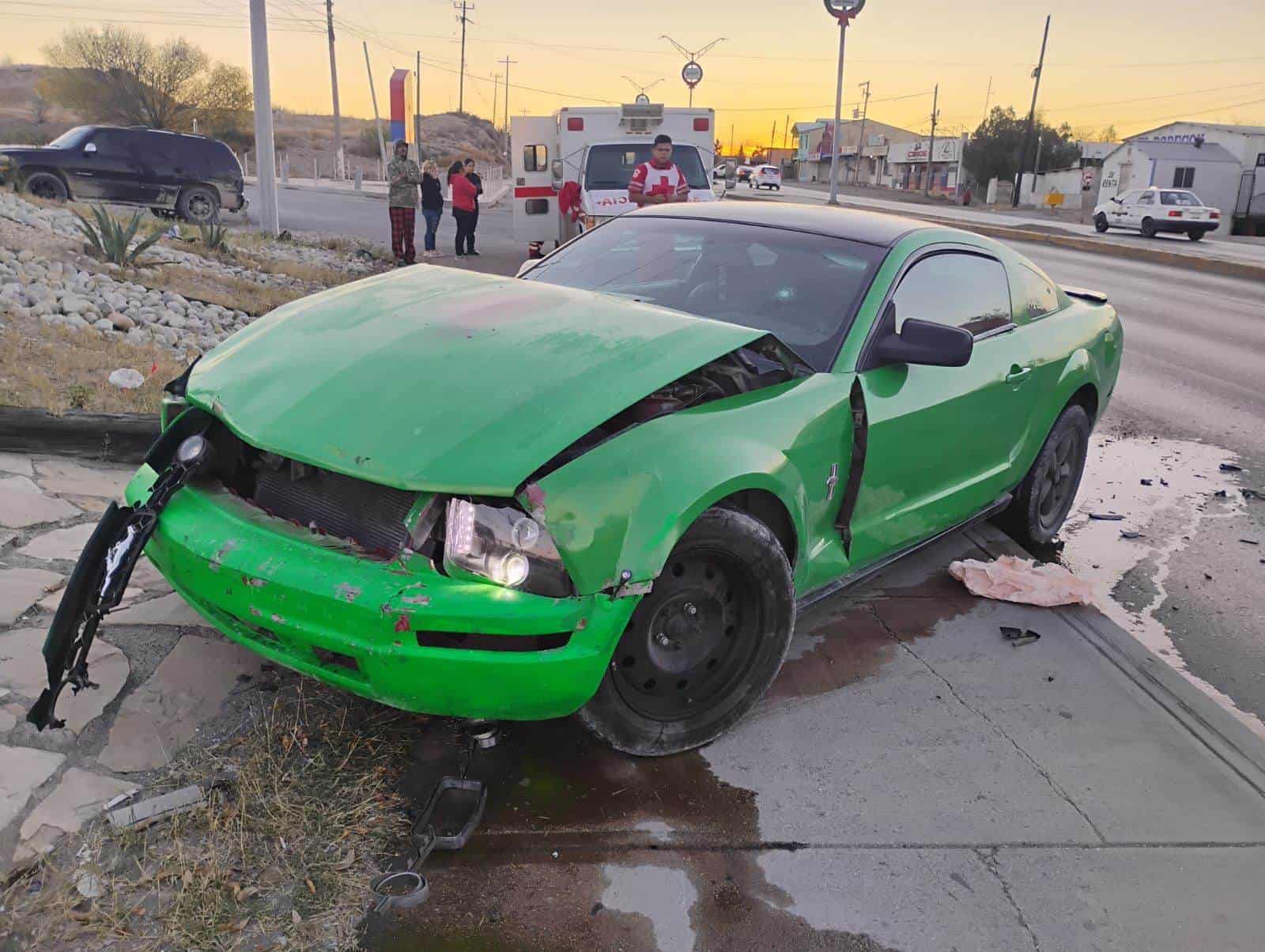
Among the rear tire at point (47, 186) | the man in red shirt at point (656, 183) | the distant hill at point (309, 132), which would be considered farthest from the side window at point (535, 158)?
the distant hill at point (309, 132)

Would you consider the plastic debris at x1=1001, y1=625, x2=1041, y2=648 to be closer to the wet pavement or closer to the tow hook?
the wet pavement

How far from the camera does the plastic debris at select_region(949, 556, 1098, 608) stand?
14.6 feet

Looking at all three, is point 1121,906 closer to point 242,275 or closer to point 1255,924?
point 1255,924

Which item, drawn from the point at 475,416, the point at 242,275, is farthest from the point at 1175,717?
the point at 242,275

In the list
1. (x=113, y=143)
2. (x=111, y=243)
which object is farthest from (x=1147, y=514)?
(x=113, y=143)

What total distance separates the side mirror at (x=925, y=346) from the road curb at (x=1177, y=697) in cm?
143

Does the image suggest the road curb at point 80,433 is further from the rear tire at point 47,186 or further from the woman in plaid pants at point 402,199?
the rear tire at point 47,186

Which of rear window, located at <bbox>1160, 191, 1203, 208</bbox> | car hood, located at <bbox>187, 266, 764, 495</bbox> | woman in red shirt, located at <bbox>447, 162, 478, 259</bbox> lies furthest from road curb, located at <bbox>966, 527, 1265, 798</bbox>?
rear window, located at <bbox>1160, 191, 1203, 208</bbox>

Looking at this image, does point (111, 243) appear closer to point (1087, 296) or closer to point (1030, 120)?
point (1087, 296)

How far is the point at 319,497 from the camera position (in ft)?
9.64

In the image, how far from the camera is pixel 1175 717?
3.55 meters

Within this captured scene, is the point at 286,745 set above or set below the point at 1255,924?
above

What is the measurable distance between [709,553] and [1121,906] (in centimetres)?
137

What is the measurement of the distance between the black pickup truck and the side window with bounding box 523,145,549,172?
634 centimetres
